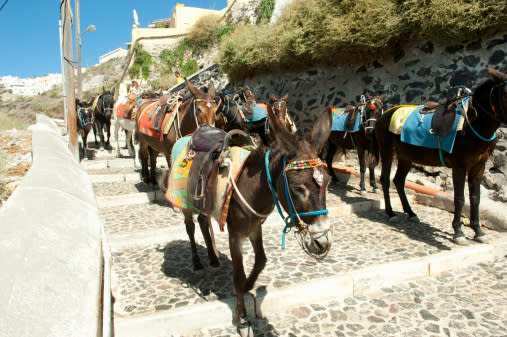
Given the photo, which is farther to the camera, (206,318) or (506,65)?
(506,65)

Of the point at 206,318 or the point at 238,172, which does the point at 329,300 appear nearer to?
the point at 206,318

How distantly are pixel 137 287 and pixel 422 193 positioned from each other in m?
6.48

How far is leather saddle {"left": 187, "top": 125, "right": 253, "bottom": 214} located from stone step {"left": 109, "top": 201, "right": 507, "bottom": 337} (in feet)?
3.56

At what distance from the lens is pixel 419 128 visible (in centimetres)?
556

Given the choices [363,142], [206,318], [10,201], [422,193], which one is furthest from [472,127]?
[10,201]

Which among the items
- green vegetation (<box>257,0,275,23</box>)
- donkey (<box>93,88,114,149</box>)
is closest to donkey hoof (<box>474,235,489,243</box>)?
donkey (<box>93,88,114,149</box>)

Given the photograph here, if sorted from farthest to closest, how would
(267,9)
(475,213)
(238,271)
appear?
(267,9)
(475,213)
(238,271)

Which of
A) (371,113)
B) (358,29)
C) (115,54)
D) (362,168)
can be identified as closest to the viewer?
(371,113)

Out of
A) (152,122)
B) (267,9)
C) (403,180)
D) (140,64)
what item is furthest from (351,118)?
(140,64)

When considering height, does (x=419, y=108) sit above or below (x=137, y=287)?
above

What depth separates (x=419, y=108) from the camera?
589cm

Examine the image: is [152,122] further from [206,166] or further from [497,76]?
[497,76]

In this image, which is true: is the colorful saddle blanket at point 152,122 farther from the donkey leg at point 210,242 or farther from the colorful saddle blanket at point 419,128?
the colorful saddle blanket at point 419,128

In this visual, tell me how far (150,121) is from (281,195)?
5.31 metres
